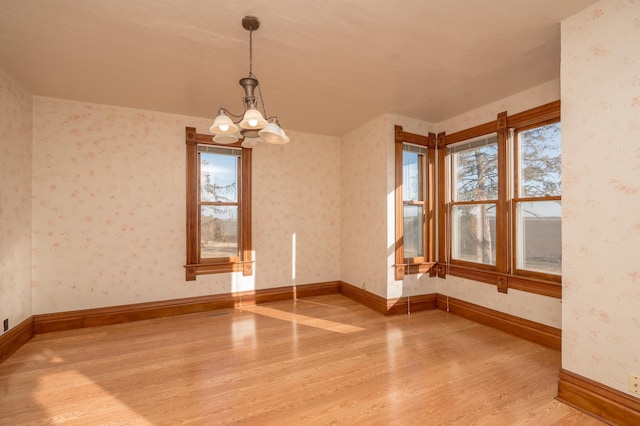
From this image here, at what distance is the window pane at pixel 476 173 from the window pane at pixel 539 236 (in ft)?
1.46

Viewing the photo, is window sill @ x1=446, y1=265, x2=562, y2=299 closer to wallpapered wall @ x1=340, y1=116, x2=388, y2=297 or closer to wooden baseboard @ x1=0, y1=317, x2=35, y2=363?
wallpapered wall @ x1=340, y1=116, x2=388, y2=297

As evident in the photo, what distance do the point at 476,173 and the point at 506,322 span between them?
1.91 meters

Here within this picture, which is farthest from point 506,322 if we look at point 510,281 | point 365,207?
point 365,207

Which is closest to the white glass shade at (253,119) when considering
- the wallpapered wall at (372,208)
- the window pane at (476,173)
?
the wallpapered wall at (372,208)

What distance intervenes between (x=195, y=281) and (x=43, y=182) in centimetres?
218

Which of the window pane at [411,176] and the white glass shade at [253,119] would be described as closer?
the white glass shade at [253,119]

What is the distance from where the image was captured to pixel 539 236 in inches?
131

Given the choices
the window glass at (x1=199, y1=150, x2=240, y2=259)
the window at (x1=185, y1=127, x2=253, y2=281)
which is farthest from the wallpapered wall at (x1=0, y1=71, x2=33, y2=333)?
the window glass at (x1=199, y1=150, x2=240, y2=259)

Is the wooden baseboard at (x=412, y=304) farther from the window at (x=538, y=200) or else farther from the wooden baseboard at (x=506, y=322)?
the window at (x=538, y=200)

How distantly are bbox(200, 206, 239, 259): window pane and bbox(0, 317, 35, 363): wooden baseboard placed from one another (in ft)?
6.48

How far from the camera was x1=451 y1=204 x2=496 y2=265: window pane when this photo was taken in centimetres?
382

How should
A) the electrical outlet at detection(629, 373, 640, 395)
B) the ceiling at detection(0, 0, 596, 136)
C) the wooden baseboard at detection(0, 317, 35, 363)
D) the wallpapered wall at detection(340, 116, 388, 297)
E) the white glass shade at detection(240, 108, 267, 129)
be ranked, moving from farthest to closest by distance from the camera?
1. the wallpapered wall at detection(340, 116, 388, 297)
2. the wooden baseboard at detection(0, 317, 35, 363)
3. the ceiling at detection(0, 0, 596, 136)
4. the white glass shade at detection(240, 108, 267, 129)
5. the electrical outlet at detection(629, 373, 640, 395)

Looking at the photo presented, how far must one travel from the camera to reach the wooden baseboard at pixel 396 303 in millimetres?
4102

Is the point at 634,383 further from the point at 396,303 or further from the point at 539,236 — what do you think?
the point at 396,303
